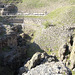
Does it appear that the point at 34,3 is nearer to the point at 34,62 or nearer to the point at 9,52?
the point at 9,52

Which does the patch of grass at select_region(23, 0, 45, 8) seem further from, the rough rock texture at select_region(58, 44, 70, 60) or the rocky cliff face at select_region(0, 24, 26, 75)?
the rough rock texture at select_region(58, 44, 70, 60)

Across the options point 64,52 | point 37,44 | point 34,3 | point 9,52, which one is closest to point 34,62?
point 9,52

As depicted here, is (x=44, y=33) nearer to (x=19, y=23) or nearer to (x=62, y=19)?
(x=62, y=19)

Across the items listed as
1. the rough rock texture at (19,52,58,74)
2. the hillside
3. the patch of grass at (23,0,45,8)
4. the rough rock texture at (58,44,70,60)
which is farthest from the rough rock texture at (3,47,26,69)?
the patch of grass at (23,0,45,8)

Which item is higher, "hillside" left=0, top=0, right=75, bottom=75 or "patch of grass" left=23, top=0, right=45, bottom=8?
"patch of grass" left=23, top=0, right=45, bottom=8

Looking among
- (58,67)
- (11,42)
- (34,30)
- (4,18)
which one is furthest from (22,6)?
(58,67)

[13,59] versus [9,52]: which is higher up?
[9,52]

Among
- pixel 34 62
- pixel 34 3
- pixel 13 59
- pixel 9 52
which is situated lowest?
Result: pixel 13 59

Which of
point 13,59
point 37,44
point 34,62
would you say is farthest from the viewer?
point 37,44

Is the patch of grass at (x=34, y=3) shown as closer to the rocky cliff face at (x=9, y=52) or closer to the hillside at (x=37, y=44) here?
the hillside at (x=37, y=44)

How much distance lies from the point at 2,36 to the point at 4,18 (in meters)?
24.8

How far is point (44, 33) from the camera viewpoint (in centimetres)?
3631

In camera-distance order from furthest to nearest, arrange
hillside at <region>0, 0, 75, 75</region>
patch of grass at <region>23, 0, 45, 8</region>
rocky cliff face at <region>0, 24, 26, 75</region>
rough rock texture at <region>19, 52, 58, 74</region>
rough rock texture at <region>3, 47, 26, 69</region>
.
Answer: patch of grass at <region>23, 0, 45, 8</region> → rough rock texture at <region>3, 47, 26, 69</region> → rocky cliff face at <region>0, 24, 26, 75</region> → hillside at <region>0, 0, 75, 75</region> → rough rock texture at <region>19, 52, 58, 74</region>

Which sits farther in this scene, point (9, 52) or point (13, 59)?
point (9, 52)
